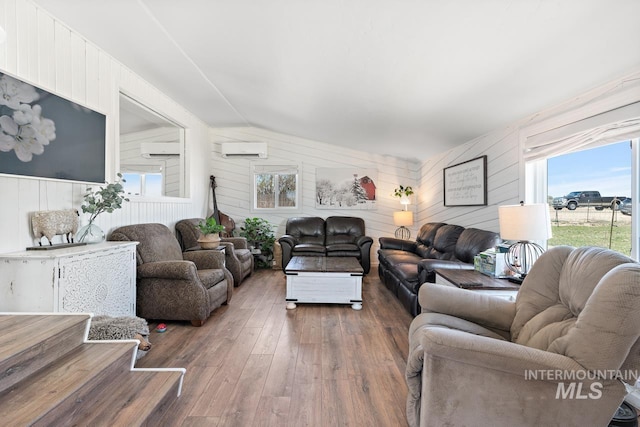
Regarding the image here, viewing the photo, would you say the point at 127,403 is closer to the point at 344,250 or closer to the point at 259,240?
the point at 344,250

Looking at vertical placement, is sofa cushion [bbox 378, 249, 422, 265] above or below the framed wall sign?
below

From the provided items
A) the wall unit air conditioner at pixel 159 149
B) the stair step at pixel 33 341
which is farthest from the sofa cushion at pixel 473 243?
the wall unit air conditioner at pixel 159 149

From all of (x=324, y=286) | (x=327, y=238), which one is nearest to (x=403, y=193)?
(x=327, y=238)

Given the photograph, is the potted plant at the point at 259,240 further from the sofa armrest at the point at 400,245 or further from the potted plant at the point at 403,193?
the potted plant at the point at 403,193

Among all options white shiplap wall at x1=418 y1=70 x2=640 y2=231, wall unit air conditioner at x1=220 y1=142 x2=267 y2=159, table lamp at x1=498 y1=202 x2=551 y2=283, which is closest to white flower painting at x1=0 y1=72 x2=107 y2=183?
wall unit air conditioner at x1=220 y1=142 x2=267 y2=159

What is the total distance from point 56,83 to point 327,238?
4042mm

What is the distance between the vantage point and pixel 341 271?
3.33 metres

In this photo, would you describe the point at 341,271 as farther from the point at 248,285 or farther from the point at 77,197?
the point at 77,197

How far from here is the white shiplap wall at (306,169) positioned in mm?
5770

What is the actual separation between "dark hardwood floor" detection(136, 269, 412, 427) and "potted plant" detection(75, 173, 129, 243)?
1004 mm

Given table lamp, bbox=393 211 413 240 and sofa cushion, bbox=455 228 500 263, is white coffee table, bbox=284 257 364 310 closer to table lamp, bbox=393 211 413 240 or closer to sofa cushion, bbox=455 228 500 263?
sofa cushion, bbox=455 228 500 263

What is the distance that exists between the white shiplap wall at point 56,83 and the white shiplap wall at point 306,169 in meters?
2.09

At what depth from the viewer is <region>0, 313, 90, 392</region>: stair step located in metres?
1.31

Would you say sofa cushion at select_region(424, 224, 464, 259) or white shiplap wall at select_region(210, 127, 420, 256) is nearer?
sofa cushion at select_region(424, 224, 464, 259)
